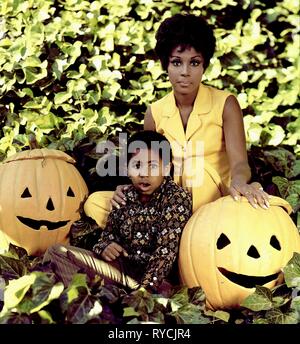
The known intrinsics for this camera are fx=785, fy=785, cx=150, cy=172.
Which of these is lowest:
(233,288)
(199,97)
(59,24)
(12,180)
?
(233,288)

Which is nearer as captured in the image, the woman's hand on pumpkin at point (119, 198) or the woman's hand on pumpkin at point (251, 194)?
the woman's hand on pumpkin at point (251, 194)

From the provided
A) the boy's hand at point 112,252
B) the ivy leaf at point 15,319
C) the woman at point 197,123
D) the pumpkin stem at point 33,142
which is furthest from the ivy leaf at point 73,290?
the pumpkin stem at point 33,142

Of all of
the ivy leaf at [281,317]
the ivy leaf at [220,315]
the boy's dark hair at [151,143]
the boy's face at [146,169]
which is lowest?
the ivy leaf at [220,315]

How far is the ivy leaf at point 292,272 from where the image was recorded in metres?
3.00

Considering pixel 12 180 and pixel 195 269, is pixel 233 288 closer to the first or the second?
pixel 195 269

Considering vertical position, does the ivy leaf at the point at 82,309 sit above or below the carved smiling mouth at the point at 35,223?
below

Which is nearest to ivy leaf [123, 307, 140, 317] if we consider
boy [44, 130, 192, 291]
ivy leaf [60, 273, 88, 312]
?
ivy leaf [60, 273, 88, 312]

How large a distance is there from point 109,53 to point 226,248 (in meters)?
1.95

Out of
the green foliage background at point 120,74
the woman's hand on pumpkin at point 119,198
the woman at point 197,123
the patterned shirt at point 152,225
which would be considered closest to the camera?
the patterned shirt at point 152,225

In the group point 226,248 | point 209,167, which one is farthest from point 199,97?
point 226,248

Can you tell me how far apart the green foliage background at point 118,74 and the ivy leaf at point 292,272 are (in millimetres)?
767

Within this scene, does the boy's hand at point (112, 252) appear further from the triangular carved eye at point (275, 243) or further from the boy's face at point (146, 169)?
the triangular carved eye at point (275, 243)

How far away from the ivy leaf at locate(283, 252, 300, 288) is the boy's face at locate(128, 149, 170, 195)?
2.13 ft

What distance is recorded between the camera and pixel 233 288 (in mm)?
3143
